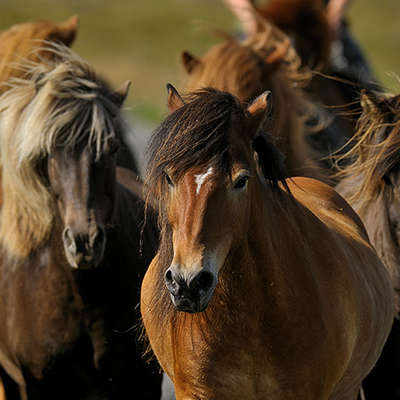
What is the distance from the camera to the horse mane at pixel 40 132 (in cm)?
494

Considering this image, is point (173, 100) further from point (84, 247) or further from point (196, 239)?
point (84, 247)

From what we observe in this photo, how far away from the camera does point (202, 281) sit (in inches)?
131

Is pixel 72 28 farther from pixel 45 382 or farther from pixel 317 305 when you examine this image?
pixel 317 305

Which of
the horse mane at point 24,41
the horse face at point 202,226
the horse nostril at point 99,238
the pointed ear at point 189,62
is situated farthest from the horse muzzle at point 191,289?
the pointed ear at point 189,62

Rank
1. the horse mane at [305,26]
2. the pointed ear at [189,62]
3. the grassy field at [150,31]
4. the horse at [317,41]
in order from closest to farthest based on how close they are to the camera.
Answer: the pointed ear at [189,62] → the horse at [317,41] → the horse mane at [305,26] → the grassy field at [150,31]

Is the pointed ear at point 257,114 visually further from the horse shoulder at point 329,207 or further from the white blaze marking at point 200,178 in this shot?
the horse shoulder at point 329,207

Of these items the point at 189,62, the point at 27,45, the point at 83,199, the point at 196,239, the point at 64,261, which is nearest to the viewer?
the point at 196,239

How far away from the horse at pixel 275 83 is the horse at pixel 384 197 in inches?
29.5

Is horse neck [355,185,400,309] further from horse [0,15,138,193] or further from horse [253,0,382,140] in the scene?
horse [253,0,382,140]

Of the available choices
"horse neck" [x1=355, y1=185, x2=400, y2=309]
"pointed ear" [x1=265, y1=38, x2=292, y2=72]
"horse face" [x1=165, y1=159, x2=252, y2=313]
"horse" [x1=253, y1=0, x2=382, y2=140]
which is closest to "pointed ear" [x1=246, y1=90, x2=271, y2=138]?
"horse face" [x1=165, y1=159, x2=252, y2=313]

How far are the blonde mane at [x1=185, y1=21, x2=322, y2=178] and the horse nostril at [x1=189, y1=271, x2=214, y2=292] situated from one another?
300 centimetres

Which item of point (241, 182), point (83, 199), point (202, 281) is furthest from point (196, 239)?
point (83, 199)

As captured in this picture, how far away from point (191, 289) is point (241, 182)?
1.78ft

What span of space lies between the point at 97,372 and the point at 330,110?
367cm
